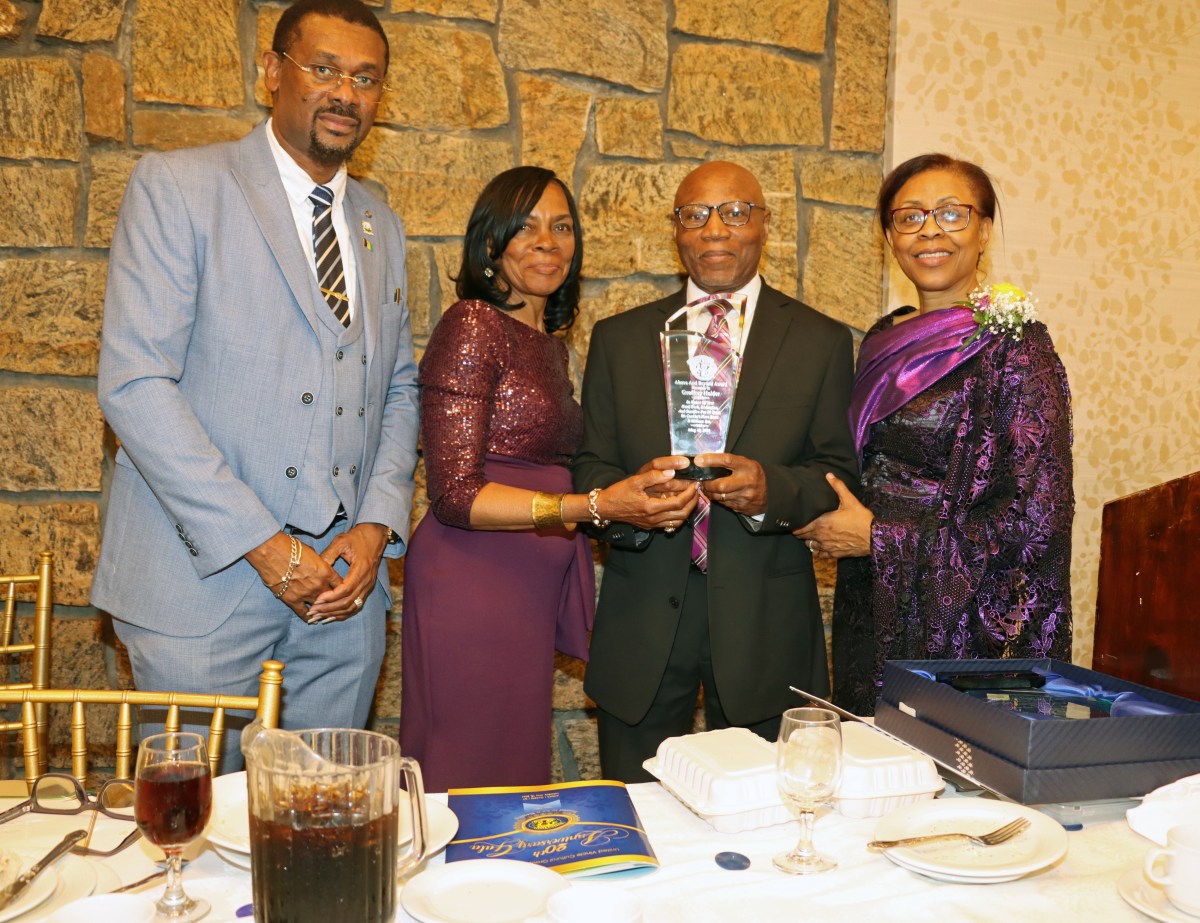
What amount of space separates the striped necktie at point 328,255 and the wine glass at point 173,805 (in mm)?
1290

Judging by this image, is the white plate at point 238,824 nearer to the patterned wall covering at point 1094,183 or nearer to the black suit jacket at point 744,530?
the black suit jacket at point 744,530

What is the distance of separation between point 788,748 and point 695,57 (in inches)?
101

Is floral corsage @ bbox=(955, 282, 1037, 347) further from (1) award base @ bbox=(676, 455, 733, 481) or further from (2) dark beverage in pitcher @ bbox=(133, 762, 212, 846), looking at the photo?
(2) dark beverage in pitcher @ bbox=(133, 762, 212, 846)

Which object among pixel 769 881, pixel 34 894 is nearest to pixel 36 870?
pixel 34 894

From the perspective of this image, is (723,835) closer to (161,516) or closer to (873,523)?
(873,523)

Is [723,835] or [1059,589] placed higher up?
[1059,589]

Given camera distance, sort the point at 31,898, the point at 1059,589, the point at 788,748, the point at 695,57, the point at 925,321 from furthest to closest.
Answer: the point at 695,57 → the point at 925,321 → the point at 1059,589 → the point at 788,748 → the point at 31,898

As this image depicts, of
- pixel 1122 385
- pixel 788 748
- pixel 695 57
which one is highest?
pixel 695 57

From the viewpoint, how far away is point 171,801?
3.54 ft

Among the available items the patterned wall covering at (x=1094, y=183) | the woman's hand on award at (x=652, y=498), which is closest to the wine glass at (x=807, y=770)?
the woman's hand on award at (x=652, y=498)

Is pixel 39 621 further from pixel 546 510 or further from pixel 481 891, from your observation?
pixel 481 891

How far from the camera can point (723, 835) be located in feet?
4.35

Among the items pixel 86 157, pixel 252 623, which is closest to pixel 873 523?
pixel 252 623

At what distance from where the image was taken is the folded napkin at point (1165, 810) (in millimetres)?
1306
